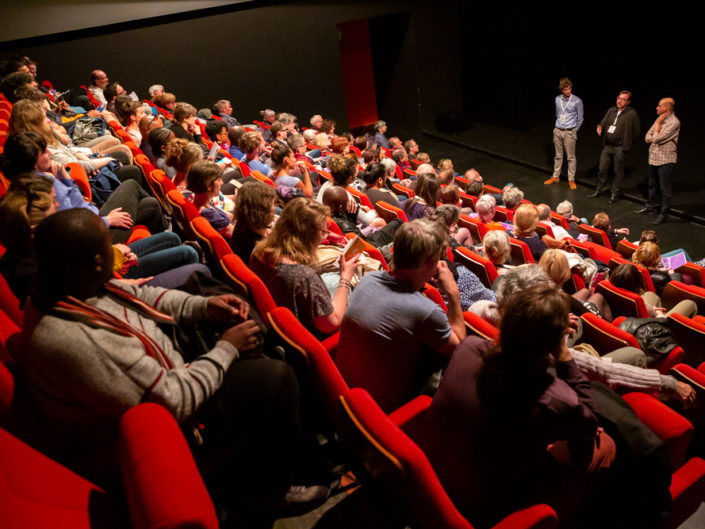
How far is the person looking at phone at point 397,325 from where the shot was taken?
1.63 m

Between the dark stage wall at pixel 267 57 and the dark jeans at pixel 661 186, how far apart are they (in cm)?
471

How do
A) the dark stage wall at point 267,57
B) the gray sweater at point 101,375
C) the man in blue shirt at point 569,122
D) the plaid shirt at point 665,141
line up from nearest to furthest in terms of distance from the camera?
the gray sweater at point 101,375 < the plaid shirt at point 665,141 < the man in blue shirt at point 569,122 < the dark stage wall at point 267,57


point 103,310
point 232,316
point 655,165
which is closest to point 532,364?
point 232,316

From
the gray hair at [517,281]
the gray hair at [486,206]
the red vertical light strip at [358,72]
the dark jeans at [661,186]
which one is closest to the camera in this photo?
the gray hair at [517,281]

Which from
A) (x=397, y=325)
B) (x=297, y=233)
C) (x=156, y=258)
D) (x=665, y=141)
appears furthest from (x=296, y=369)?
(x=665, y=141)

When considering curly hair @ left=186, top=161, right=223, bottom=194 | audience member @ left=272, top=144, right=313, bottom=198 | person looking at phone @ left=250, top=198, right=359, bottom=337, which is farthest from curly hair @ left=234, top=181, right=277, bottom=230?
audience member @ left=272, top=144, right=313, bottom=198

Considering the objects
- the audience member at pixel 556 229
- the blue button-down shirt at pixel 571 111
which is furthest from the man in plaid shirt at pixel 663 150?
the audience member at pixel 556 229

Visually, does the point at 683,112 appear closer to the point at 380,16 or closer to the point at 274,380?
the point at 380,16

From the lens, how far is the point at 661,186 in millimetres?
5277

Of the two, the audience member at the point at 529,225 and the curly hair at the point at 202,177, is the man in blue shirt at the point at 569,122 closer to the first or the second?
the audience member at the point at 529,225

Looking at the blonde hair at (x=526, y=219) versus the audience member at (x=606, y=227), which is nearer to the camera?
the blonde hair at (x=526, y=219)

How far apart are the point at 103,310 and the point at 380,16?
9.00 m

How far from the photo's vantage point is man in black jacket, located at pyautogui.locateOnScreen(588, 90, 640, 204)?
5586 millimetres

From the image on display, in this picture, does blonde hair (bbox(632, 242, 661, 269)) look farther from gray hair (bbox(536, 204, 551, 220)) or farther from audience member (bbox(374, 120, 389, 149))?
audience member (bbox(374, 120, 389, 149))
